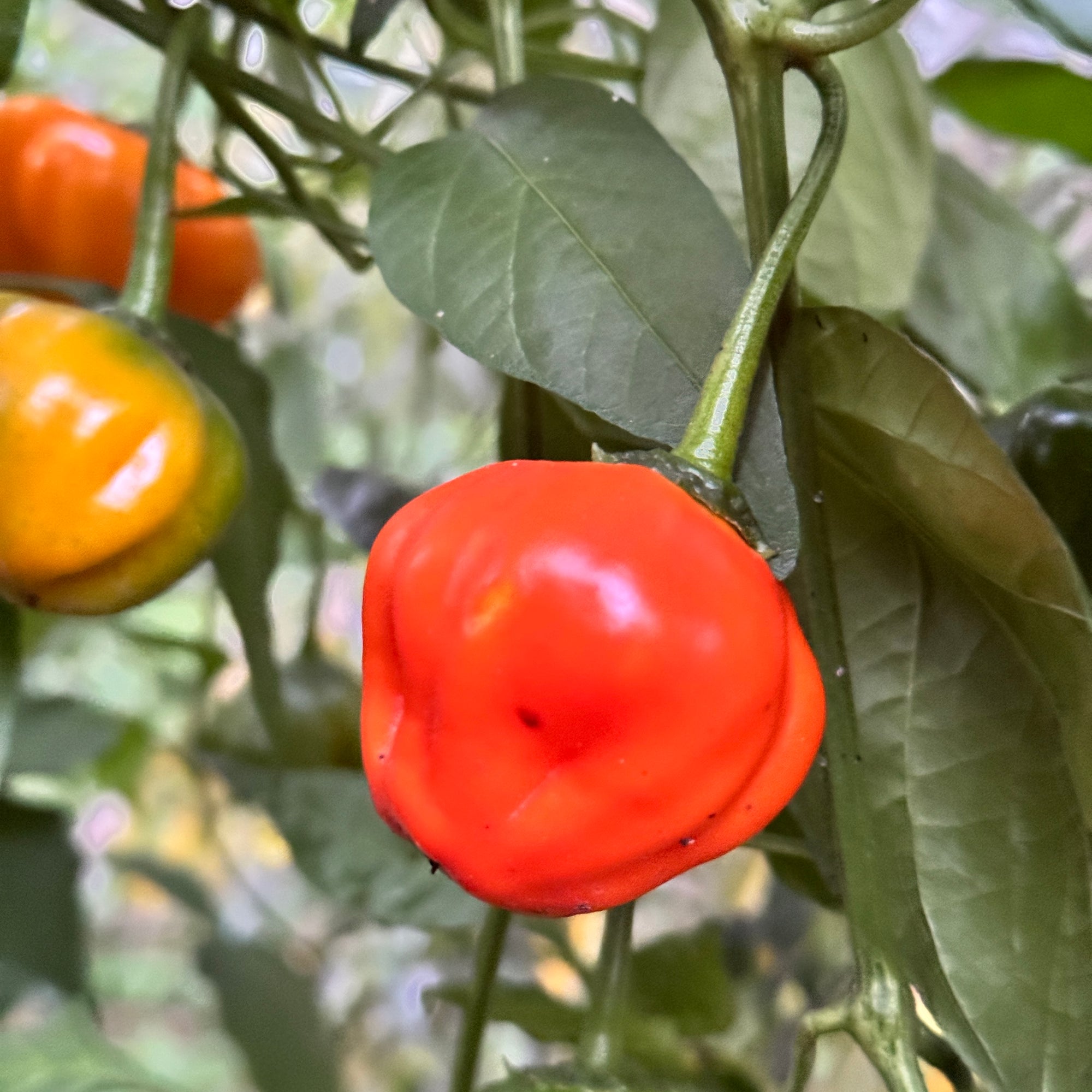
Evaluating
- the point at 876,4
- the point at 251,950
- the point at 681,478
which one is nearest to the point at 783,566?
the point at 681,478

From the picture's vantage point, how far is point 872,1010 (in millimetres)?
278

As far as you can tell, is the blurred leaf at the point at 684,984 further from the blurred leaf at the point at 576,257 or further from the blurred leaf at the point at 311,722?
the blurred leaf at the point at 576,257

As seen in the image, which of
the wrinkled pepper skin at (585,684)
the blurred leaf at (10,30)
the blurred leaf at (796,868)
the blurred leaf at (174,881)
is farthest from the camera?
the blurred leaf at (174,881)

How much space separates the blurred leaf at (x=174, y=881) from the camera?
0.82m

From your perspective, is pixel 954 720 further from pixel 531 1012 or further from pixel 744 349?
pixel 531 1012

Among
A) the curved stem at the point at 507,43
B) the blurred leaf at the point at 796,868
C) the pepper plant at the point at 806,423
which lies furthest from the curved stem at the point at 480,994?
the curved stem at the point at 507,43

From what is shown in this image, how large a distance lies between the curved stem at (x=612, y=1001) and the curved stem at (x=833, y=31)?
0.28 m

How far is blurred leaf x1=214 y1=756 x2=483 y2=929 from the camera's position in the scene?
55 centimetres

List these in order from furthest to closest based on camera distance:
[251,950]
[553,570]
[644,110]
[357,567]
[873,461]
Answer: [357,567], [251,950], [644,110], [873,461], [553,570]

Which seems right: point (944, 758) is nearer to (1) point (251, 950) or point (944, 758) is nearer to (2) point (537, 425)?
(2) point (537, 425)

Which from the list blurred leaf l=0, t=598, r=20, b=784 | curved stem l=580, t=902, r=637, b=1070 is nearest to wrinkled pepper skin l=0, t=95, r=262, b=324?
blurred leaf l=0, t=598, r=20, b=784

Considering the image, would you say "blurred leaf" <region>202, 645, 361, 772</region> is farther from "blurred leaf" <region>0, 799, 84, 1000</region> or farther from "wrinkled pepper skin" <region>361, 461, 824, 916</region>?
"wrinkled pepper skin" <region>361, 461, 824, 916</region>

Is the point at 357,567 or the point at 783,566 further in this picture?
the point at 357,567

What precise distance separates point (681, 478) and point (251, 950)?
23.3 inches
